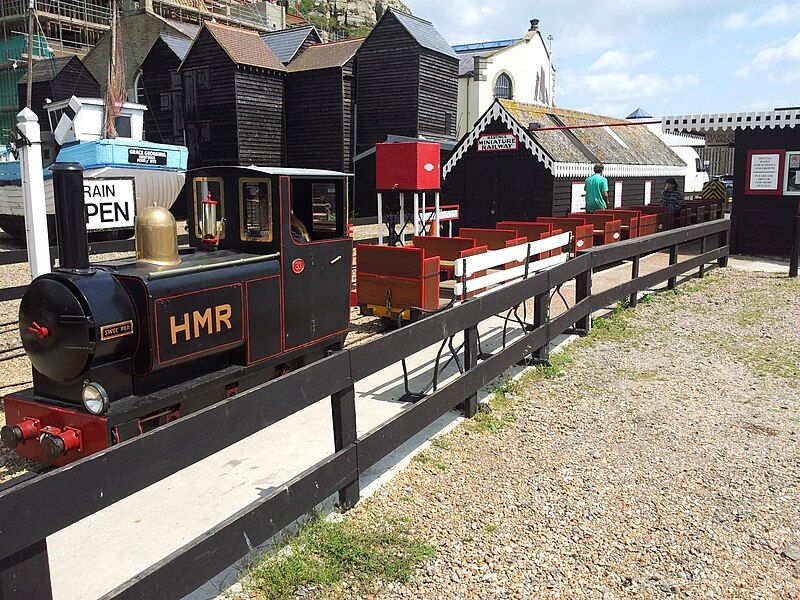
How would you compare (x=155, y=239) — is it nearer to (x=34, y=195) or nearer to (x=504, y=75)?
(x=34, y=195)

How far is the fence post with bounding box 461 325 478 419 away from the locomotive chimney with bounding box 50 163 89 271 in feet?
10.0

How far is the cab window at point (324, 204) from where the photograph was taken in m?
6.89

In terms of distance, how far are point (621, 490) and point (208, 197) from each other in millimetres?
4288

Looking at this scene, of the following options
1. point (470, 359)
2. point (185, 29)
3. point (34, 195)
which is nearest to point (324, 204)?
point (470, 359)

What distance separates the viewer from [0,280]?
45.7 feet

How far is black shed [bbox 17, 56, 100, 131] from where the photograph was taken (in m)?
32.8

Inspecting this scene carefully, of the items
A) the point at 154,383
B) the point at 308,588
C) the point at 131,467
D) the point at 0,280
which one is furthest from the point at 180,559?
the point at 0,280

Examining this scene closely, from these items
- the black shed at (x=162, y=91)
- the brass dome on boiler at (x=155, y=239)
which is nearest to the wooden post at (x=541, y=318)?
the brass dome on boiler at (x=155, y=239)

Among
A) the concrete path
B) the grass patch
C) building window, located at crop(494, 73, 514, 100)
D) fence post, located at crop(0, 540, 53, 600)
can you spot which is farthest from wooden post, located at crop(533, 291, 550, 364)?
building window, located at crop(494, 73, 514, 100)

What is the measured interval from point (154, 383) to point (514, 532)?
2.86 meters

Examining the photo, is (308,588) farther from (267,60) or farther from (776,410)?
(267,60)

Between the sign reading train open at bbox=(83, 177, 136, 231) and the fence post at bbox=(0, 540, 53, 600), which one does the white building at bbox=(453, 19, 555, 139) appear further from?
the fence post at bbox=(0, 540, 53, 600)

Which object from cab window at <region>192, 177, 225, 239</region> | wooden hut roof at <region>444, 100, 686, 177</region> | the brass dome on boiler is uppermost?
wooden hut roof at <region>444, 100, 686, 177</region>

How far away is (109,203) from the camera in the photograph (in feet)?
49.2
